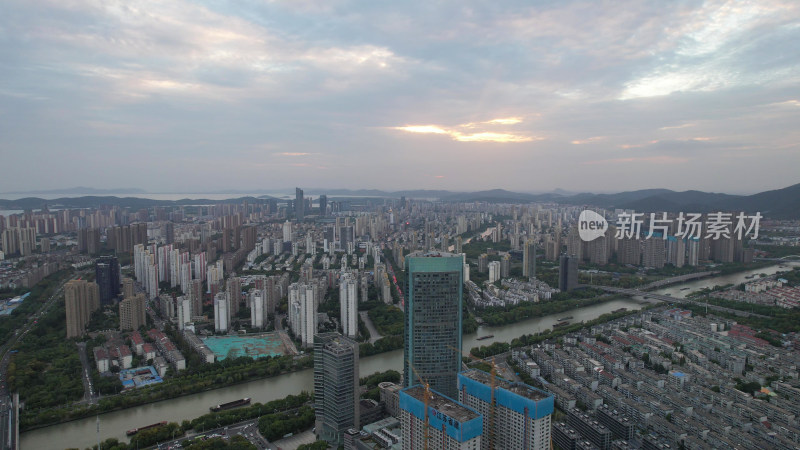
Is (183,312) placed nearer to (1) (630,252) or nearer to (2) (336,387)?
(2) (336,387)

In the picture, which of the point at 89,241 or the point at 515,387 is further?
the point at 89,241

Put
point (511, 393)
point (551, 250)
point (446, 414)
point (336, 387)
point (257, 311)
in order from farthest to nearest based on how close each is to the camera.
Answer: point (551, 250)
point (257, 311)
point (336, 387)
point (511, 393)
point (446, 414)

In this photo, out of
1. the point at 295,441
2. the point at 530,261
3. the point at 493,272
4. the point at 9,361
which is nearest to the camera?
the point at 295,441

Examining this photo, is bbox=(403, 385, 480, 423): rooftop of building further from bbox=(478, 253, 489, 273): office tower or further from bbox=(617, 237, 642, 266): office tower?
bbox=(617, 237, 642, 266): office tower

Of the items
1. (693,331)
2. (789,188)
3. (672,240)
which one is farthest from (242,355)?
(789,188)

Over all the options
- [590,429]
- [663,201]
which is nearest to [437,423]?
[590,429]

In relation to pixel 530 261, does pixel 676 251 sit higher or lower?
higher
